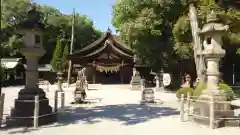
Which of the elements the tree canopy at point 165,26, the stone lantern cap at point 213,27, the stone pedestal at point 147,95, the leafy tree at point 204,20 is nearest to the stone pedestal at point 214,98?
the stone lantern cap at point 213,27

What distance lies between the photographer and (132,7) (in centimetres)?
2422

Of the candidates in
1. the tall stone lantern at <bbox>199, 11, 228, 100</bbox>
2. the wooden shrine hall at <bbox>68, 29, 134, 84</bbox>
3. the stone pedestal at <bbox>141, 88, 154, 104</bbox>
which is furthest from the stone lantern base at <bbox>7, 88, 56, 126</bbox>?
the wooden shrine hall at <bbox>68, 29, 134, 84</bbox>

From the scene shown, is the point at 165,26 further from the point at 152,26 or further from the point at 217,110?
the point at 217,110

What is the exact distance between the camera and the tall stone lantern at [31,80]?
9.23m

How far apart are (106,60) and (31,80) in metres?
25.5

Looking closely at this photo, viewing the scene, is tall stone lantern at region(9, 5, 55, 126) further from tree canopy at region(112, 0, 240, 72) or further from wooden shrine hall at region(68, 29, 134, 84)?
wooden shrine hall at region(68, 29, 134, 84)

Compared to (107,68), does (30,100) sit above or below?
below

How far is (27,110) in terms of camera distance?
923 cm

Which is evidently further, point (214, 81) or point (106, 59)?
point (106, 59)

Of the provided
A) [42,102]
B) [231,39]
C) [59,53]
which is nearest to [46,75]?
[59,53]

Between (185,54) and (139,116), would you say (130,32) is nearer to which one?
(185,54)

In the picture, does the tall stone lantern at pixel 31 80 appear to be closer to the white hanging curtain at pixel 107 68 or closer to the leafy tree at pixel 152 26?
the leafy tree at pixel 152 26

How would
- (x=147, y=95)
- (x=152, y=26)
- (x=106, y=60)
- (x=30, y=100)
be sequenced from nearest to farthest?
(x=30, y=100), (x=147, y=95), (x=152, y=26), (x=106, y=60)

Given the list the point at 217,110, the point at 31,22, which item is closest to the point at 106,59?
the point at 31,22
